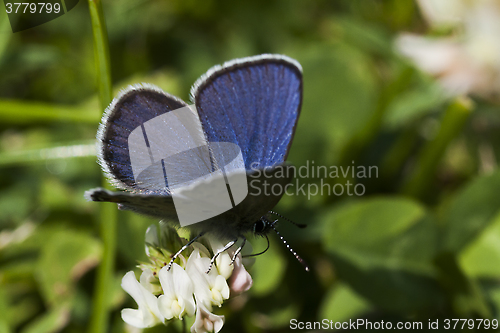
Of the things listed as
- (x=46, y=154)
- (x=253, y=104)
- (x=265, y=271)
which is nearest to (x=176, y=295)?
(x=253, y=104)

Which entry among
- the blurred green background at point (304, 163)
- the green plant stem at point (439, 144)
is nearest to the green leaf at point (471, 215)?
the blurred green background at point (304, 163)

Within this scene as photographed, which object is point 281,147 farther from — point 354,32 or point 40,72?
point 40,72

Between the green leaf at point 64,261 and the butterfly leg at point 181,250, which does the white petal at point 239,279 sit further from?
the green leaf at point 64,261

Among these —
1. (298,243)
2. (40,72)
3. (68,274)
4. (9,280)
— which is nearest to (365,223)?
(298,243)

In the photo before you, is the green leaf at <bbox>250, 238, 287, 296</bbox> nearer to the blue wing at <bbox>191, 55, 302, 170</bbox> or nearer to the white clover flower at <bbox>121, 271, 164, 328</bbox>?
the blue wing at <bbox>191, 55, 302, 170</bbox>

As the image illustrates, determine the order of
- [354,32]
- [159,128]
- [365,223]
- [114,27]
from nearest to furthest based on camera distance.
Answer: [159,128]
[365,223]
[354,32]
[114,27]

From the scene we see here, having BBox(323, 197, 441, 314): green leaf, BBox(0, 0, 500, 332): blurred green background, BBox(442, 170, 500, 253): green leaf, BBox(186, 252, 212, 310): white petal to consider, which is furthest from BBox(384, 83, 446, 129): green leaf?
BBox(186, 252, 212, 310): white petal

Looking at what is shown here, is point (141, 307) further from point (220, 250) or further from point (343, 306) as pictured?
point (343, 306)
